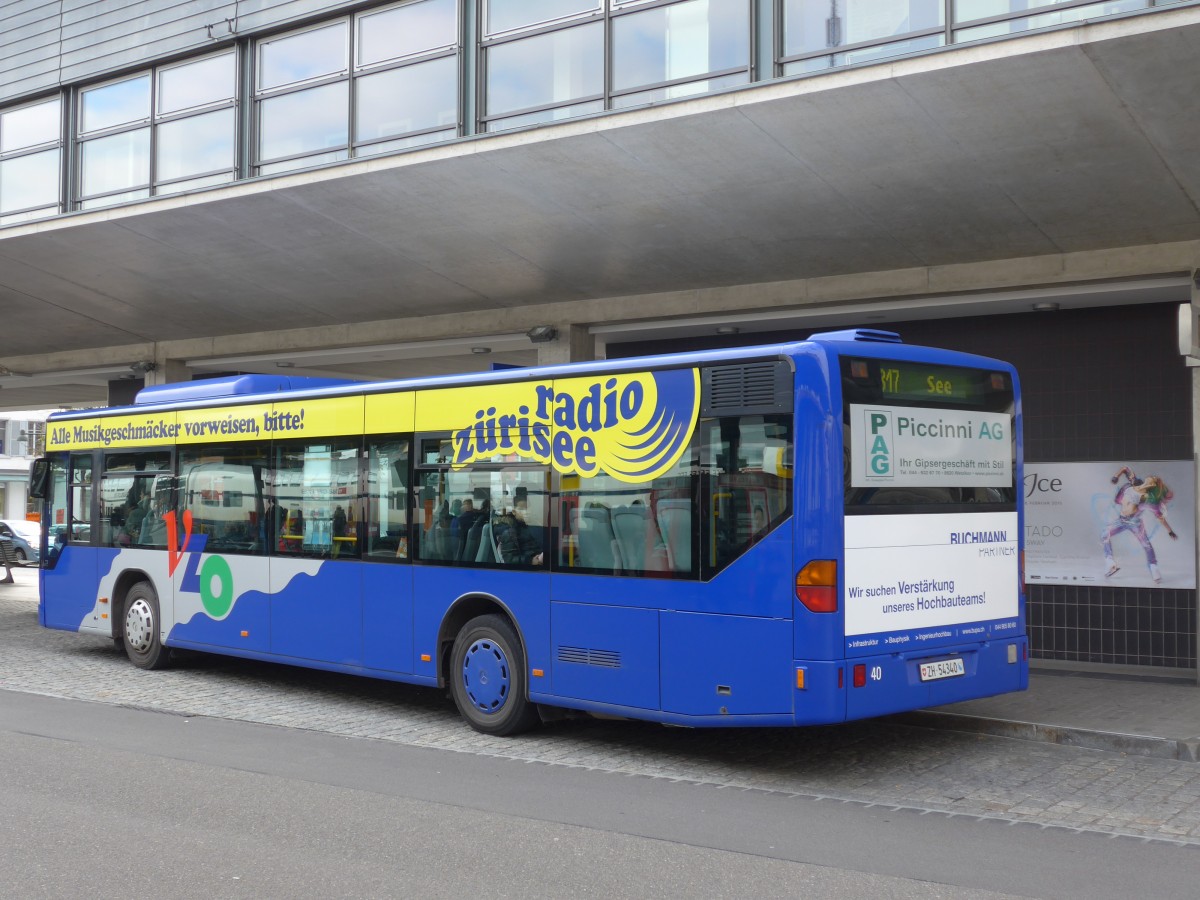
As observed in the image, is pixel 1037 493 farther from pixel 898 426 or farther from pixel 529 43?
pixel 529 43

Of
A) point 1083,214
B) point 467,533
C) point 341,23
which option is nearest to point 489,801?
point 467,533

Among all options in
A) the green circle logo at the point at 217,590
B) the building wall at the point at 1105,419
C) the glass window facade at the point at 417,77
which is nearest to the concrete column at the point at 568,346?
the glass window facade at the point at 417,77

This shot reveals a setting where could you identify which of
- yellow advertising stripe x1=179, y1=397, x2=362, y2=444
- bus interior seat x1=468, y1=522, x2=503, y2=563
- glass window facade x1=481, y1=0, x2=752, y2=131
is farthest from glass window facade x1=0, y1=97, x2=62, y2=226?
bus interior seat x1=468, y1=522, x2=503, y2=563

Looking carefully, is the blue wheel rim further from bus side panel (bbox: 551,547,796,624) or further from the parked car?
the parked car

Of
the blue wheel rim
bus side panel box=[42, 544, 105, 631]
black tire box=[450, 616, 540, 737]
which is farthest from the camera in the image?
bus side panel box=[42, 544, 105, 631]

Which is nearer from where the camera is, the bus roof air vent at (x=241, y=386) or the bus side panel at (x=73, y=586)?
the bus roof air vent at (x=241, y=386)

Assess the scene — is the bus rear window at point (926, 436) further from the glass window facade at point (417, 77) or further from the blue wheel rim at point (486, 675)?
the glass window facade at point (417, 77)

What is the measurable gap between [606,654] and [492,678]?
4.10 ft

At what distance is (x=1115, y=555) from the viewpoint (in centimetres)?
1291

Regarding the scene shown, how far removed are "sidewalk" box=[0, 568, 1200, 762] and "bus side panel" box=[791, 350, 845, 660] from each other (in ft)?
8.82

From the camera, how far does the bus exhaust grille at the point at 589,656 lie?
28.5ft

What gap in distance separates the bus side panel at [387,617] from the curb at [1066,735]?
4.08m

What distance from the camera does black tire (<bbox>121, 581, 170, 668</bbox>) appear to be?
1318 cm

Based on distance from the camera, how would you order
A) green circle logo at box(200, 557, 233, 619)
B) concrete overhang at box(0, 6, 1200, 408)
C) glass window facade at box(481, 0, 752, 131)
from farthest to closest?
glass window facade at box(481, 0, 752, 131) → green circle logo at box(200, 557, 233, 619) → concrete overhang at box(0, 6, 1200, 408)
